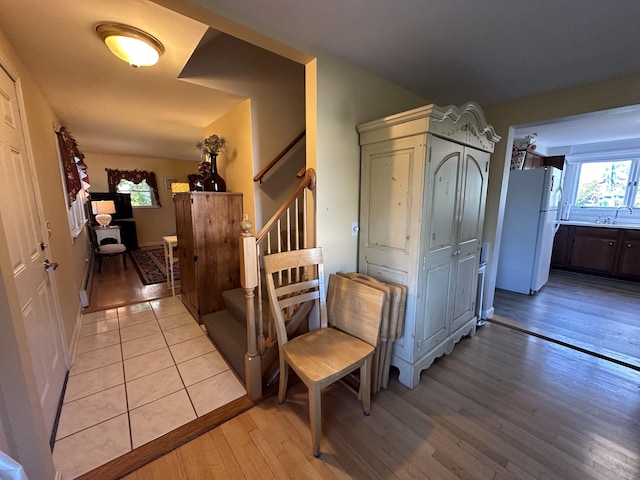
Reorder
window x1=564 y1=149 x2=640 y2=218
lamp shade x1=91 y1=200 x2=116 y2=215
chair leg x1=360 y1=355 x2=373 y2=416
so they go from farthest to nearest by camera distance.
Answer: lamp shade x1=91 y1=200 x2=116 y2=215 → window x1=564 y1=149 x2=640 y2=218 → chair leg x1=360 y1=355 x2=373 y2=416

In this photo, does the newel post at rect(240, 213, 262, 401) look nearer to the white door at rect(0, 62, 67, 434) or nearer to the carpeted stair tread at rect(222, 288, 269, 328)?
the carpeted stair tread at rect(222, 288, 269, 328)

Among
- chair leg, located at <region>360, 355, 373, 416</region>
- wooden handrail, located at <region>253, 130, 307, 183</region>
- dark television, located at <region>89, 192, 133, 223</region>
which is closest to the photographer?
chair leg, located at <region>360, 355, 373, 416</region>

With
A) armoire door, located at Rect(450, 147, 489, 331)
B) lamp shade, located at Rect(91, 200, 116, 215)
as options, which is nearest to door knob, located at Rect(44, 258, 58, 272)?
armoire door, located at Rect(450, 147, 489, 331)

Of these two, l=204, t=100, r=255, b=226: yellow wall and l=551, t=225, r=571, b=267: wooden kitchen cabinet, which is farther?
l=551, t=225, r=571, b=267: wooden kitchen cabinet

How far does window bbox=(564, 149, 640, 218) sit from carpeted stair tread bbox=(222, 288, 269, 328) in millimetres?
6298

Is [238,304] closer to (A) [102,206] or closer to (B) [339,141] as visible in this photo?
(B) [339,141]

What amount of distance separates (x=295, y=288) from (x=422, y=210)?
99 cm

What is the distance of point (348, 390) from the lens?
191 centimetres

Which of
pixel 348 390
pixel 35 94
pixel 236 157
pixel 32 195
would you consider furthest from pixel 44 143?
pixel 348 390

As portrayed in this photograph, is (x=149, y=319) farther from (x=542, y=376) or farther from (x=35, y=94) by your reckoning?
(x=542, y=376)

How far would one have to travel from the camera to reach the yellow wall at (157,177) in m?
6.27

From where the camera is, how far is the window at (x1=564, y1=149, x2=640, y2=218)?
178 inches

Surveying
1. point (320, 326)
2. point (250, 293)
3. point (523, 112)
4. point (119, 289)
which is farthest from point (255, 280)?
point (119, 289)

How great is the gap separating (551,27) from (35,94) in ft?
12.7
